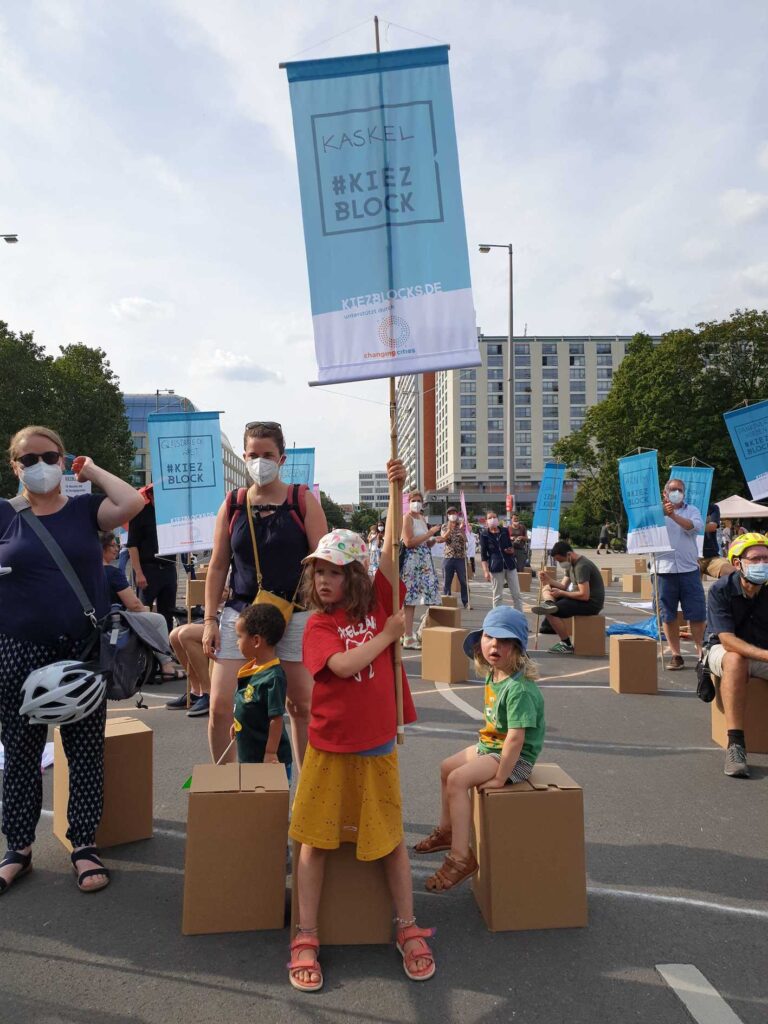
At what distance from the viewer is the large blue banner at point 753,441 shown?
7738mm

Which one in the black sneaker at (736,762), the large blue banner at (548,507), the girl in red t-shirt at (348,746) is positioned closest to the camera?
the girl in red t-shirt at (348,746)

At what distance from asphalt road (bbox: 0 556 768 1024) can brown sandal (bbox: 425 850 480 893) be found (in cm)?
6

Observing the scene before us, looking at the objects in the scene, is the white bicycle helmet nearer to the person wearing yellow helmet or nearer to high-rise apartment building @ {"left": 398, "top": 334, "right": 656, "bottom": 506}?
the person wearing yellow helmet

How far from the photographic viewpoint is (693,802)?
438cm

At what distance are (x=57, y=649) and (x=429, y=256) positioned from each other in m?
2.39

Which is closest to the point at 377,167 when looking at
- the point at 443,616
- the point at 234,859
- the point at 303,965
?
the point at 234,859

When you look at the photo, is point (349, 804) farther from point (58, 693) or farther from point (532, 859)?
point (58, 693)

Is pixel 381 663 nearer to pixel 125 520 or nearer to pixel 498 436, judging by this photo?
pixel 125 520

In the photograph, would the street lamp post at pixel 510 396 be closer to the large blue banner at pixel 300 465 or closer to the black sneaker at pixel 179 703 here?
the large blue banner at pixel 300 465

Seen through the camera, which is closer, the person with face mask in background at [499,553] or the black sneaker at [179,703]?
the black sneaker at [179,703]

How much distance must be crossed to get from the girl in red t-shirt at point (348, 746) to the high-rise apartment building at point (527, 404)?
440 ft

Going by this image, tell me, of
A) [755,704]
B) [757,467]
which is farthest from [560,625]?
[755,704]

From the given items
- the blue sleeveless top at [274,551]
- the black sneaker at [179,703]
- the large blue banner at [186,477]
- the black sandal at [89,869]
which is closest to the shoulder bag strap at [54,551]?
the blue sleeveless top at [274,551]

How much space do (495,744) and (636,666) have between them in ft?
14.2
